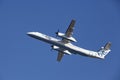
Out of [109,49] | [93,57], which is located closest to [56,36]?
[93,57]

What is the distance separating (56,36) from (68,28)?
14.5 feet

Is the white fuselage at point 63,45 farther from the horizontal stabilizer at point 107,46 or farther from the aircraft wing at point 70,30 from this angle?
the horizontal stabilizer at point 107,46

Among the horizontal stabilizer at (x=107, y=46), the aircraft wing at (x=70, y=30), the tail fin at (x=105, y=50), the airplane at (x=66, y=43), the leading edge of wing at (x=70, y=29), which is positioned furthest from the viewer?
the horizontal stabilizer at (x=107, y=46)

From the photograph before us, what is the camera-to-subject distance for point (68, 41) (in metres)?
101

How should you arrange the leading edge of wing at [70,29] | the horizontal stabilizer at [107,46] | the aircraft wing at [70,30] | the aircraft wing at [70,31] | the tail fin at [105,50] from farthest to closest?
the horizontal stabilizer at [107,46], the tail fin at [105,50], the aircraft wing at [70,31], the aircraft wing at [70,30], the leading edge of wing at [70,29]

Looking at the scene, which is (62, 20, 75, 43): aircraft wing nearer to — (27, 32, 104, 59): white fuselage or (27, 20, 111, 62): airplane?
(27, 20, 111, 62): airplane

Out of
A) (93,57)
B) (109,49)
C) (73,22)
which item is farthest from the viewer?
(109,49)

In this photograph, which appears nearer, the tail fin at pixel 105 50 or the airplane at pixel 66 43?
the airplane at pixel 66 43

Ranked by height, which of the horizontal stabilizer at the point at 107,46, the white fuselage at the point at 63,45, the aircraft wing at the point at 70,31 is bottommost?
the white fuselage at the point at 63,45

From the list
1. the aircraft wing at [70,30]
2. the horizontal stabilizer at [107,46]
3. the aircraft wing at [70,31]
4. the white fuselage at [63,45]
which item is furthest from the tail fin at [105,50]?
the aircraft wing at [70,30]

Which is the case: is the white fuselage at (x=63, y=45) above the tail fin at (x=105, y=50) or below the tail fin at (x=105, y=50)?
below

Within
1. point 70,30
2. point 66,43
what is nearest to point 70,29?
point 70,30

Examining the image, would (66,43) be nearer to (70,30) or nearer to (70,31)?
(70,31)

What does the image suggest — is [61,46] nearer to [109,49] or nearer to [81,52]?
[81,52]
